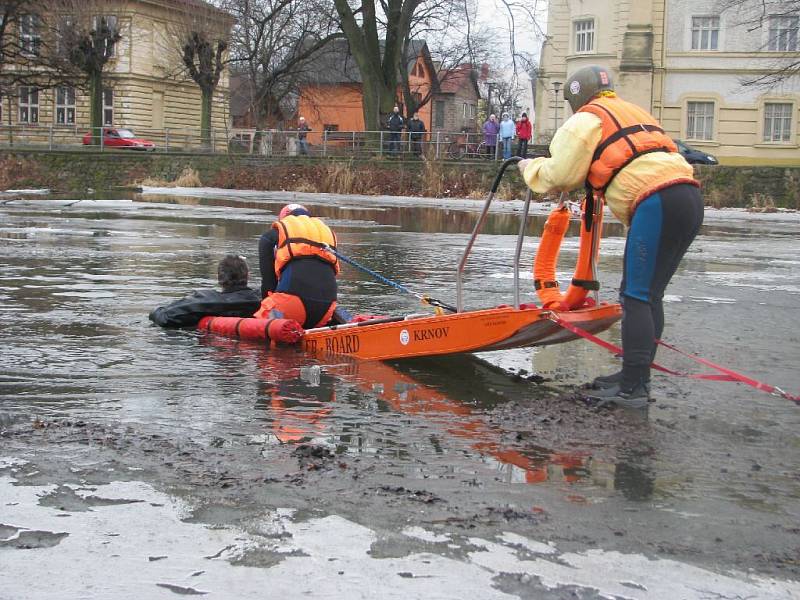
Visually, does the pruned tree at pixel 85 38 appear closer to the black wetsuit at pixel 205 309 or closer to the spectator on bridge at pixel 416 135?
the spectator on bridge at pixel 416 135

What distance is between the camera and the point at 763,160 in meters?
49.7

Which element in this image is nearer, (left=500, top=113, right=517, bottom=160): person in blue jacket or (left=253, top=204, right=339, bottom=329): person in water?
(left=253, top=204, right=339, bottom=329): person in water

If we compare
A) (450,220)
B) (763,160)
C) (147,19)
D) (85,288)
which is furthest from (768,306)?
(147,19)

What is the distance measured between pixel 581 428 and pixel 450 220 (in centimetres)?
1895

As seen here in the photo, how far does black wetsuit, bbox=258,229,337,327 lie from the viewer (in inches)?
302

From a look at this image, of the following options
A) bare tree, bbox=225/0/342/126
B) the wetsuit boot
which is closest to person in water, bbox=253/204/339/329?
the wetsuit boot

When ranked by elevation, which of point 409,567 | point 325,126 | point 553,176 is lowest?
point 409,567

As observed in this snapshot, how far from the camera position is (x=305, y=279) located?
7703 millimetres

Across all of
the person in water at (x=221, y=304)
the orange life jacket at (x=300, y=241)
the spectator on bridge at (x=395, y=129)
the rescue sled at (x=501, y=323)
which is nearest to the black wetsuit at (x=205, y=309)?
the person in water at (x=221, y=304)

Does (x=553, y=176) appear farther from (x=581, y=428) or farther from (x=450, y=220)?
(x=450, y=220)

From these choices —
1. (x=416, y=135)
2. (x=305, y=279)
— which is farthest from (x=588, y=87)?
(x=416, y=135)

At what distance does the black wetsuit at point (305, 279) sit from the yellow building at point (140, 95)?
44.6 m

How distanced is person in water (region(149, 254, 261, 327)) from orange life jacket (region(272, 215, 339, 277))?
85 cm

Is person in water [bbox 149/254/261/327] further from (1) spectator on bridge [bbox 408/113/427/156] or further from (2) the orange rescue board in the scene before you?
(1) spectator on bridge [bbox 408/113/427/156]
